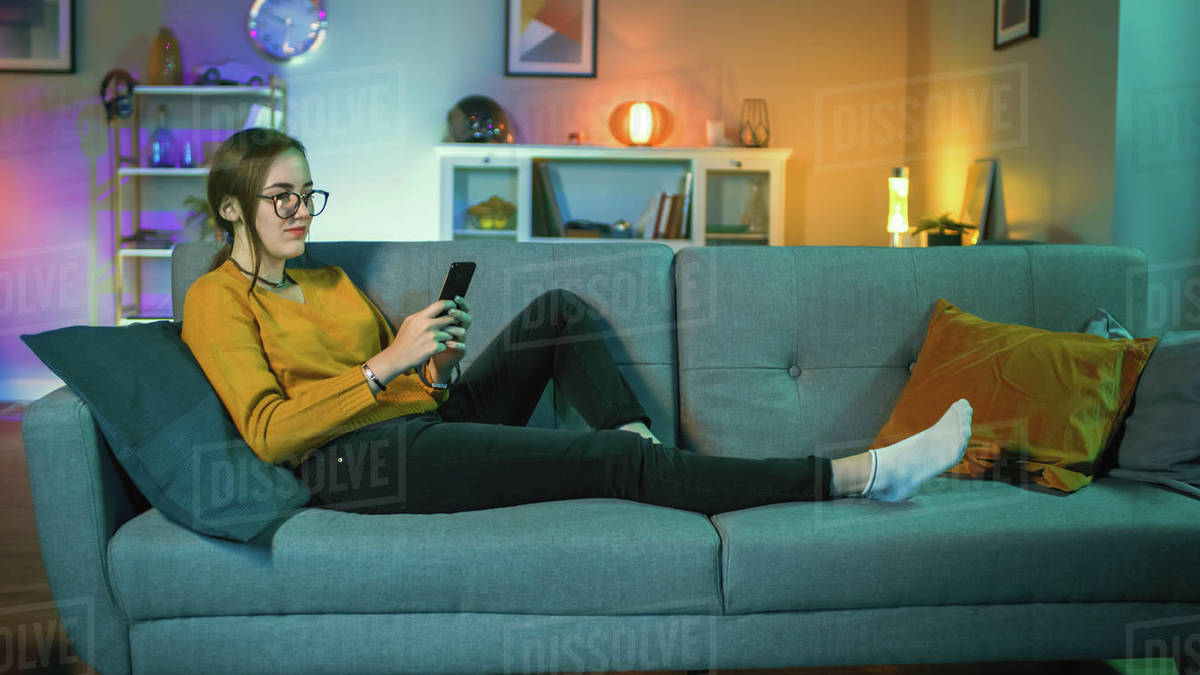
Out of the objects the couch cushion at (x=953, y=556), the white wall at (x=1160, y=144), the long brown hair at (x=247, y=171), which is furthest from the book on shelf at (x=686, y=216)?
the couch cushion at (x=953, y=556)

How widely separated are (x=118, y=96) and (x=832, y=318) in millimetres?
3985

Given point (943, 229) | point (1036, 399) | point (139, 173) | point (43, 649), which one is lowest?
point (43, 649)

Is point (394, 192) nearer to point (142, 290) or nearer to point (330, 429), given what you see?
point (142, 290)

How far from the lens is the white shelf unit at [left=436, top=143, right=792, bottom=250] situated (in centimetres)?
466

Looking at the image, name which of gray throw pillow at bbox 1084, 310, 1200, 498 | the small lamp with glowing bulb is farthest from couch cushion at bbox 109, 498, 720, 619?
the small lamp with glowing bulb

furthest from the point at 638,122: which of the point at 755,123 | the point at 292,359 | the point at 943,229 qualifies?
the point at 292,359

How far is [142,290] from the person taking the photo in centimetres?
496

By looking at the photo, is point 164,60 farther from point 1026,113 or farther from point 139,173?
point 1026,113

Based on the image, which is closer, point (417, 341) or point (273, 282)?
point (417, 341)

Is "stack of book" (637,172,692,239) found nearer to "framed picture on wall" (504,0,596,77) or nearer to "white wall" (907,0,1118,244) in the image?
"framed picture on wall" (504,0,596,77)

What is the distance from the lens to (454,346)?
180 centimetres

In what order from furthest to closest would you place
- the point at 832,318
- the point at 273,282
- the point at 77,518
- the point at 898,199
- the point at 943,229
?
the point at 898,199, the point at 943,229, the point at 832,318, the point at 273,282, the point at 77,518

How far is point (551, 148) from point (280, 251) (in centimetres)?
298

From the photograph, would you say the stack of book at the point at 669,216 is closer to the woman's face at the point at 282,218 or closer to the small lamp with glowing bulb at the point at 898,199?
the small lamp with glowing bulb at the point at 898,199
